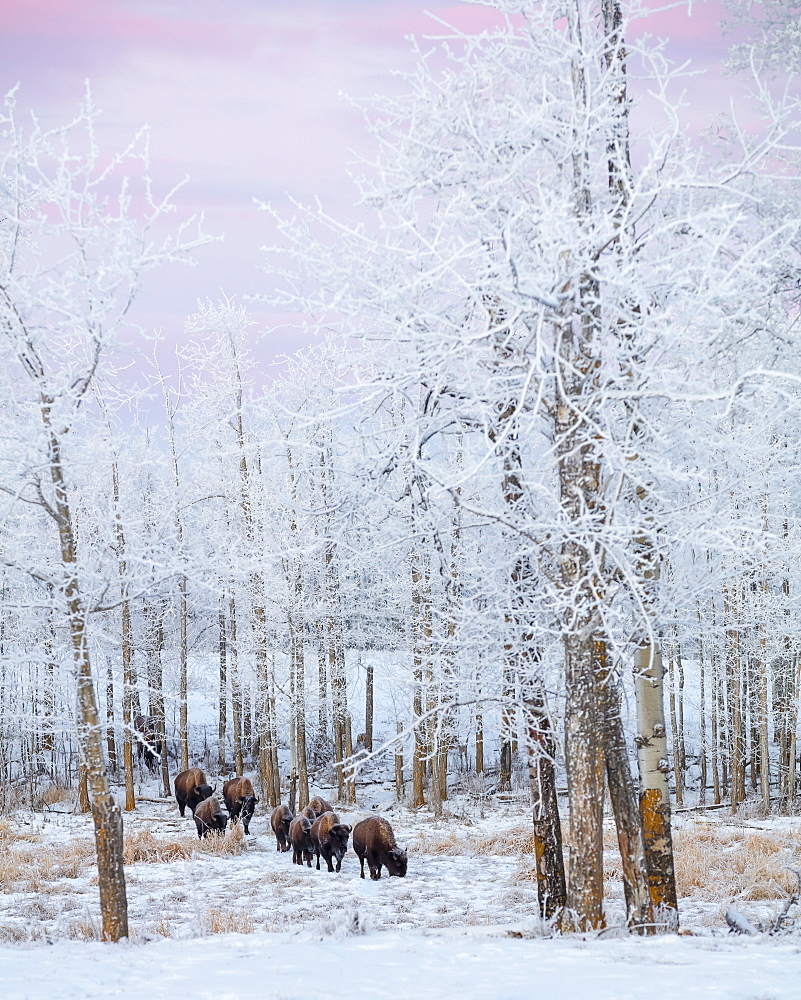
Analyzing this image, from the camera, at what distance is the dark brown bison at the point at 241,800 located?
18.0 meters

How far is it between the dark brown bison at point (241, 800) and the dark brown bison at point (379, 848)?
536cm

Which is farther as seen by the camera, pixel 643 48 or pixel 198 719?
pixel 198 719

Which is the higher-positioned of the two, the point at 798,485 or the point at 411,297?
the point at 411,297

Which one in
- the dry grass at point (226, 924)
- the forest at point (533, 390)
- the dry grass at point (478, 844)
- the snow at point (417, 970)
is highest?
the forest at point (533, 390)

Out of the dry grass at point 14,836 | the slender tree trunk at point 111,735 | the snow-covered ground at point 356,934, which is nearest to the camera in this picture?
the snow-covered ground at point 356,934

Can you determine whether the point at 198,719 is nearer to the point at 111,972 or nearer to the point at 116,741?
the point at 116,741

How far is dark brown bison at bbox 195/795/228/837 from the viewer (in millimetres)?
16312

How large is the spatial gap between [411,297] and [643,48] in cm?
249

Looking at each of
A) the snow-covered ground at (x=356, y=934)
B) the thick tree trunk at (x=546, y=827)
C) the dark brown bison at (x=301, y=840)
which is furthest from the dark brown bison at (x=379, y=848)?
the thick tree trunk at (x=546, y=827)

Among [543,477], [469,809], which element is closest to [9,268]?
[543,477]

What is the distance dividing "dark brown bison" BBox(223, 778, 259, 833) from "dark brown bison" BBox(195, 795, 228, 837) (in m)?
1.30

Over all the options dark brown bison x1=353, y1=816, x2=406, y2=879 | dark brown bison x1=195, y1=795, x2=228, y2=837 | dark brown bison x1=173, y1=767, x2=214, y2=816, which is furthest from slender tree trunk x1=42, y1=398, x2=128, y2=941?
dark brown bison x1=173, y1=767, x2=214, y2=816

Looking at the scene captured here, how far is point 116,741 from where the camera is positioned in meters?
24.7

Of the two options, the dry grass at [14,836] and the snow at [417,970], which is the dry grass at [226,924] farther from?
the dry grass at [14,836]
